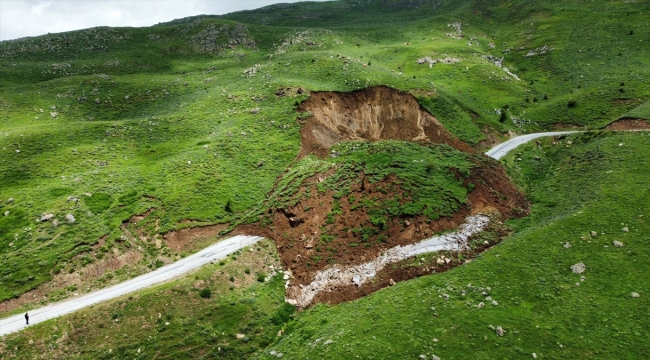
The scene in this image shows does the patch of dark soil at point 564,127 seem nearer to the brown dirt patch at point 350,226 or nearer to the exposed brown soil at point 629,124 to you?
the exposed brown soil at point 629,124

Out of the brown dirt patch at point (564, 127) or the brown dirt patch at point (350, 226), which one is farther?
the brown dirt patch at point (564, 127)

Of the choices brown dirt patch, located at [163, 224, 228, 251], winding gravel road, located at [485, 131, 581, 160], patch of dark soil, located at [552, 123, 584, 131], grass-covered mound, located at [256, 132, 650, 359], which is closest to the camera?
grass-covered mound, located at [256, 132, 650, 359]

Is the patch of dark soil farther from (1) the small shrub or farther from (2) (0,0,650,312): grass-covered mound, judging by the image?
(1) the small shrub

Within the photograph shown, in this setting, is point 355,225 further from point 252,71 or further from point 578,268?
point 252,71

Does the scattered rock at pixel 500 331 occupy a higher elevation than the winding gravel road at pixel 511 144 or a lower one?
lower

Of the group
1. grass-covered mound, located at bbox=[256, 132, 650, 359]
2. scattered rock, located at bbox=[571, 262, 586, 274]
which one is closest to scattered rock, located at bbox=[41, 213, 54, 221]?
grass-covered mound, located at bbox=[256, 132, 650, 359]

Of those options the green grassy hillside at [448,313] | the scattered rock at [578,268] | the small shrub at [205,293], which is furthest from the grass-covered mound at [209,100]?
the scattered rock at [578,268]
